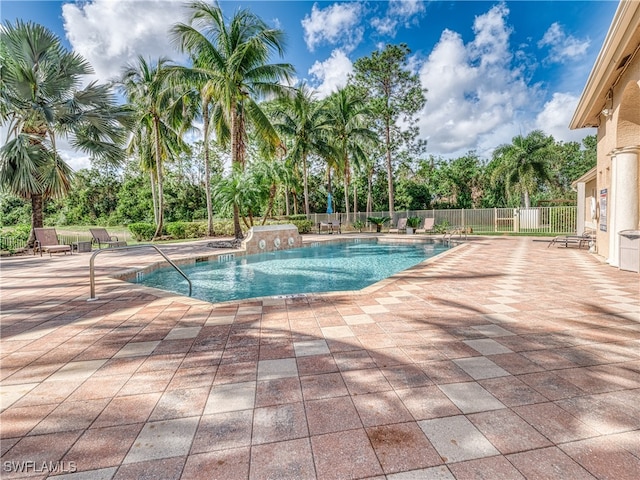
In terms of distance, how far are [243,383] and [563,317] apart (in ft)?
12.6

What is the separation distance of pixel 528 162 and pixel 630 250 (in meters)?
21.2

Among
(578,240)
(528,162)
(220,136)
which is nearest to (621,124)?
(578,240)

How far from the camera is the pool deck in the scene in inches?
65.9

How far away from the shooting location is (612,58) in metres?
5.67

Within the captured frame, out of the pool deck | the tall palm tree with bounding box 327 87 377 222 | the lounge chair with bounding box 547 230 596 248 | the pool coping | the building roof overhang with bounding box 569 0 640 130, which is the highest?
the tall palm tree with bounding box 327 87 377 222

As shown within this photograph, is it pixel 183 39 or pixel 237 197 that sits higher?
pixel 183 39

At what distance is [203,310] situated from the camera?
4414 mm

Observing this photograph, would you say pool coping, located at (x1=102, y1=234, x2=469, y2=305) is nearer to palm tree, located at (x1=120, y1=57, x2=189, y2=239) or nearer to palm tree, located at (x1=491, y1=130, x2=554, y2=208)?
palm tree, located at (x1=120, y1=57, x2=189, y2=239)

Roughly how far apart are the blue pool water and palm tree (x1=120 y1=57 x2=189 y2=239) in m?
8.30

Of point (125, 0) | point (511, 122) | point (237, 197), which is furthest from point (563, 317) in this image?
point (511, 122)

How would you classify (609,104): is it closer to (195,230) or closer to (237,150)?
(237,150)

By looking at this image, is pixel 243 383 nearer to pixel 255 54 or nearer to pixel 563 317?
pixel 563 317

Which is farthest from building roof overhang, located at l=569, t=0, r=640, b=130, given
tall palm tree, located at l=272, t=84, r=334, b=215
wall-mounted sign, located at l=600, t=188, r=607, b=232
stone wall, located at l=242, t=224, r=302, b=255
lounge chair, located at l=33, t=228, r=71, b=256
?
lounge chair, located at l=33, t=228, r=71, b=256

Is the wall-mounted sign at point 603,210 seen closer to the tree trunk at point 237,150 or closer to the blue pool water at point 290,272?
the blue pool water at point 290,272
